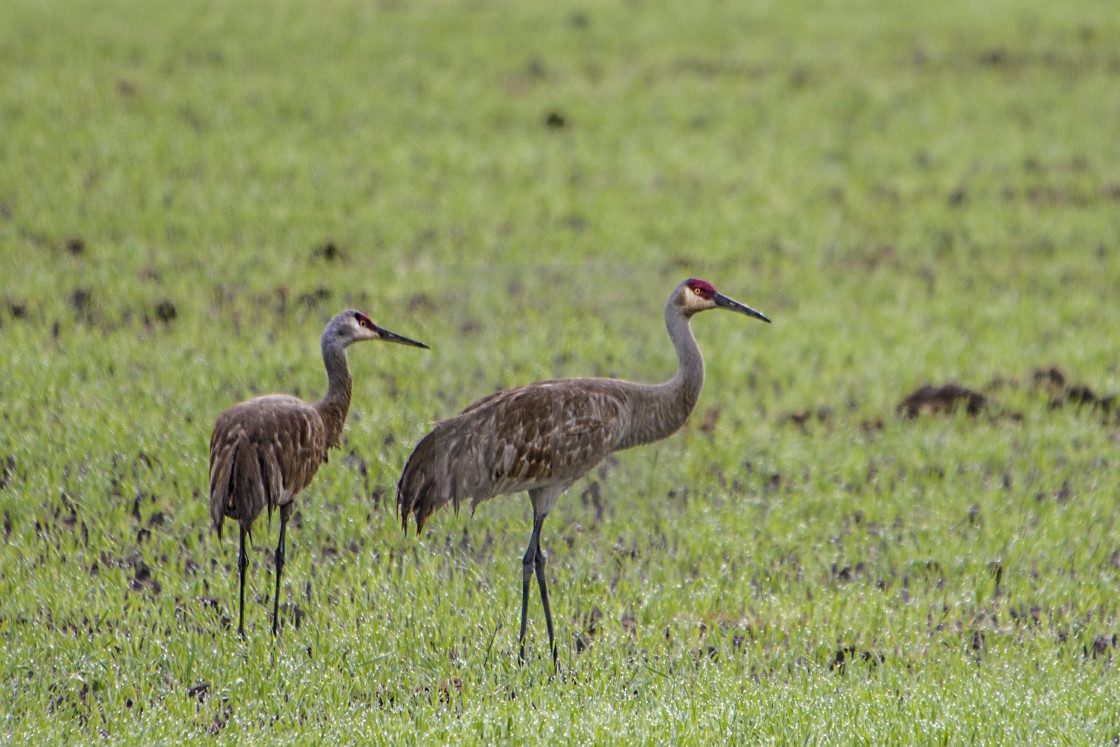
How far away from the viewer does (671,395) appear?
641 centimetres

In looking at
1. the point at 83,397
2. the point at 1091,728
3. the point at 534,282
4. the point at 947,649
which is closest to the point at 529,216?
the point at 534,282

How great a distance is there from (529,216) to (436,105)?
3.93 meters

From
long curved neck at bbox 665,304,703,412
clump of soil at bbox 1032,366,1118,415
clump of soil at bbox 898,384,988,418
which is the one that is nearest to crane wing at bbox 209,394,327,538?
long curved neck at bbox 665,304,703,412

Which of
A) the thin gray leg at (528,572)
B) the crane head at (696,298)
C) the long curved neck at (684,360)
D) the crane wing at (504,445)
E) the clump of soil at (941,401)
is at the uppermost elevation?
the crane head at (696,298)

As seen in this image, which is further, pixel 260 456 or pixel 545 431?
pixel 545 431

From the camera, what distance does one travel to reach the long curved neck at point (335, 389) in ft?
21.0

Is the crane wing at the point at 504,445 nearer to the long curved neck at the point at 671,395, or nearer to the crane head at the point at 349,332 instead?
the long curved neck at the point at 671,395

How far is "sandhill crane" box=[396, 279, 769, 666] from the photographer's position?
6168 mm

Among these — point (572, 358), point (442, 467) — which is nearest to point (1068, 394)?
point (572, 358)

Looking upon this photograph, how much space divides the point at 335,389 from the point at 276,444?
53 centimetres

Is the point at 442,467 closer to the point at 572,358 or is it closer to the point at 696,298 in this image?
the point at 696,298

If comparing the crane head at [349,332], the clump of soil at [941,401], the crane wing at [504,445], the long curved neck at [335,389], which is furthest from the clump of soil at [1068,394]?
the long curved neck at [335,389]

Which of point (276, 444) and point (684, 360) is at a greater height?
point (684, 360)

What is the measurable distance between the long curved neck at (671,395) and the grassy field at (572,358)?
116 cm
